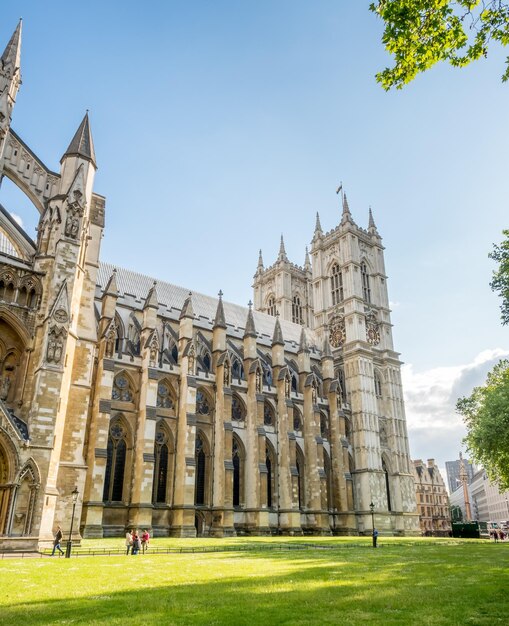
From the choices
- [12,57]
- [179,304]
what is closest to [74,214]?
[12,57]

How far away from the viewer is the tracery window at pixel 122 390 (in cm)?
3469

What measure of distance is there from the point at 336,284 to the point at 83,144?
37233 millimetres

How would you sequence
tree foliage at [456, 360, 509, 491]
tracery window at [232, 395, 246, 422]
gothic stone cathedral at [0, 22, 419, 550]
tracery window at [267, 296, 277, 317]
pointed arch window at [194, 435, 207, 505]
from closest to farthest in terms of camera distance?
gothic stone cathedral at [0, 22, 419, 550], tree foliage at [456, 360, 509, 491], pointed arch window at [194, 435, 207, 505], tracery window at [232, 395, 246, 422], tracery window at [267, 296, 277, 317]

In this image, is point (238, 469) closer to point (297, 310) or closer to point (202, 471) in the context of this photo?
point (202, 471)

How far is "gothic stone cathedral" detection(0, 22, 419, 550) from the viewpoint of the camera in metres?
21.6

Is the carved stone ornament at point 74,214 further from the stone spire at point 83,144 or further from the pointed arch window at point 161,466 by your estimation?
the pointed arch window at point 161,466

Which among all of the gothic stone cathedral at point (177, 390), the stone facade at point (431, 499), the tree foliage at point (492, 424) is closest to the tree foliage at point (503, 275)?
the tree foliage at point (492, 424)

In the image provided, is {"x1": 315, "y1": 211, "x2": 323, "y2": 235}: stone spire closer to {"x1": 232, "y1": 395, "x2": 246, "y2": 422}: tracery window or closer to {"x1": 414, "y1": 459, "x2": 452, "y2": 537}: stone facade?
{"x1": 232, "y1": 395, "x2": 246, "y2": 422}: tracery window

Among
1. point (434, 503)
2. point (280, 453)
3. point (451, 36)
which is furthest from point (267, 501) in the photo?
point (434, 503)

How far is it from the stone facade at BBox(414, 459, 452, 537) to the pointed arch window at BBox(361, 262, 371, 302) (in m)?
42.4

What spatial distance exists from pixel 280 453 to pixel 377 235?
105 ft

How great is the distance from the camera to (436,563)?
17.7 m

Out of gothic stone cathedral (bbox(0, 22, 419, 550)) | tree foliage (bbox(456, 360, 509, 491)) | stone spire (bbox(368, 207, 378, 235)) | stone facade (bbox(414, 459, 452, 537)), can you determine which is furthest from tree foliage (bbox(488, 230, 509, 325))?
stone facade (bbox(414, 459, 452, 537))

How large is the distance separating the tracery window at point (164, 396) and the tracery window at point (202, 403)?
2530 mm
